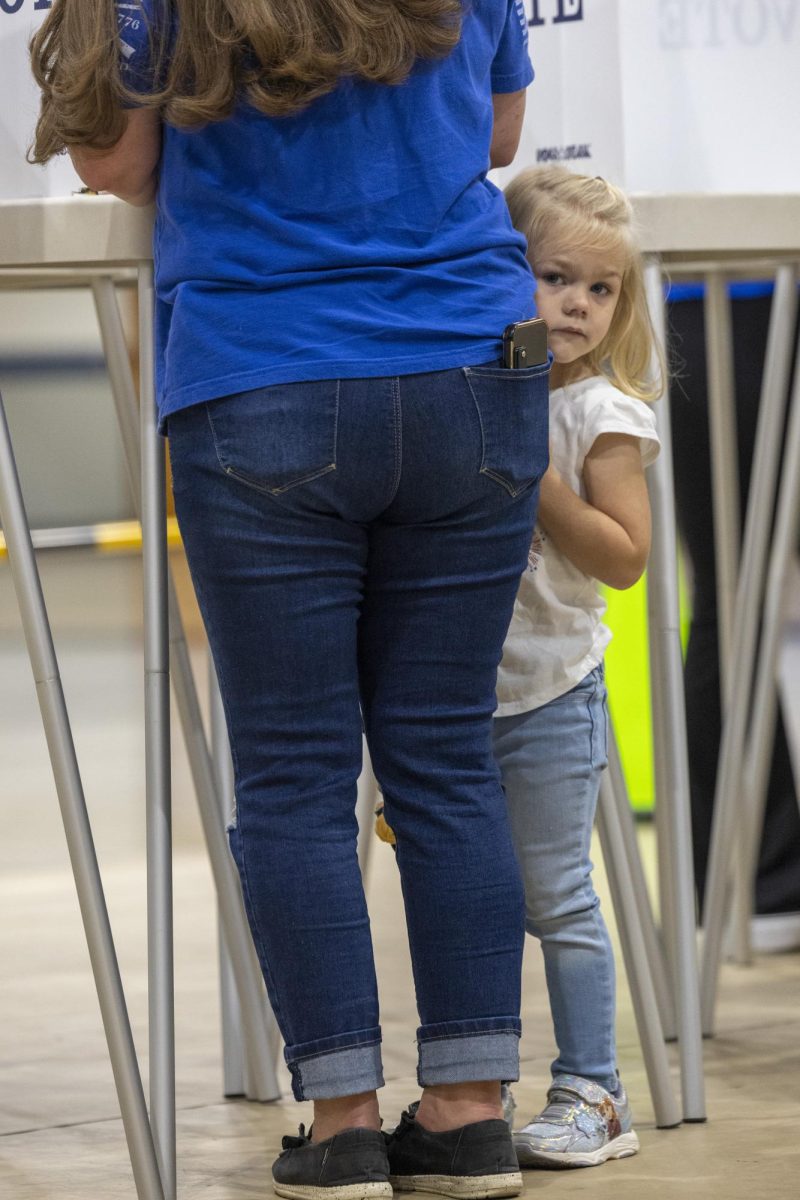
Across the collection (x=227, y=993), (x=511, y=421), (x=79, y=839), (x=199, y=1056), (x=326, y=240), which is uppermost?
(x=326, y=240)

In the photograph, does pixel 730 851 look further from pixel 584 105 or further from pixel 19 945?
pixel 19 945

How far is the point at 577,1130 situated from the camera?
1.36 meters

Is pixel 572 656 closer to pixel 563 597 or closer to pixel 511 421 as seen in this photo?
pixel 563 597

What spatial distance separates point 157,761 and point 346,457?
293 mm

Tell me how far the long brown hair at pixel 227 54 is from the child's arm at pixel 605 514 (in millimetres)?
363

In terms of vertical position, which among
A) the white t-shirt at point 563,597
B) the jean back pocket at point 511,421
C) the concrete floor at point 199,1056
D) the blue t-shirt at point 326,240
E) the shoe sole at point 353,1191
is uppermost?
the blue t-shirt at point 326,240

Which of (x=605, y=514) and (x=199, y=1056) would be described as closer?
(x=605, y=514)

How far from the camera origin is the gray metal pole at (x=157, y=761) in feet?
4.20

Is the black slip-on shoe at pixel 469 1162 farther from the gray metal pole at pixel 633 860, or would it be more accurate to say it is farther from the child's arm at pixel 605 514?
the child's arm at pixel 605 514

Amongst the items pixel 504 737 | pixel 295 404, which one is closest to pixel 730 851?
pixel 504 737

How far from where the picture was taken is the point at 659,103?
151 centimetres

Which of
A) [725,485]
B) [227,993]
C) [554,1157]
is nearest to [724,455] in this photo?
[725,485]

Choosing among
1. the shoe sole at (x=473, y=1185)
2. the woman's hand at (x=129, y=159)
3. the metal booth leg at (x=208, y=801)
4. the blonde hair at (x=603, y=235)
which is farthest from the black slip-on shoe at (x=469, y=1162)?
the woman's hand at (x=129, y=159)

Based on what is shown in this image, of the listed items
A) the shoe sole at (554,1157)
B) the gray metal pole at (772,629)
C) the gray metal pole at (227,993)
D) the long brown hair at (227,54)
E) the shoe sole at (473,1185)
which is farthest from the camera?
the gray metal pole at (772,629)
